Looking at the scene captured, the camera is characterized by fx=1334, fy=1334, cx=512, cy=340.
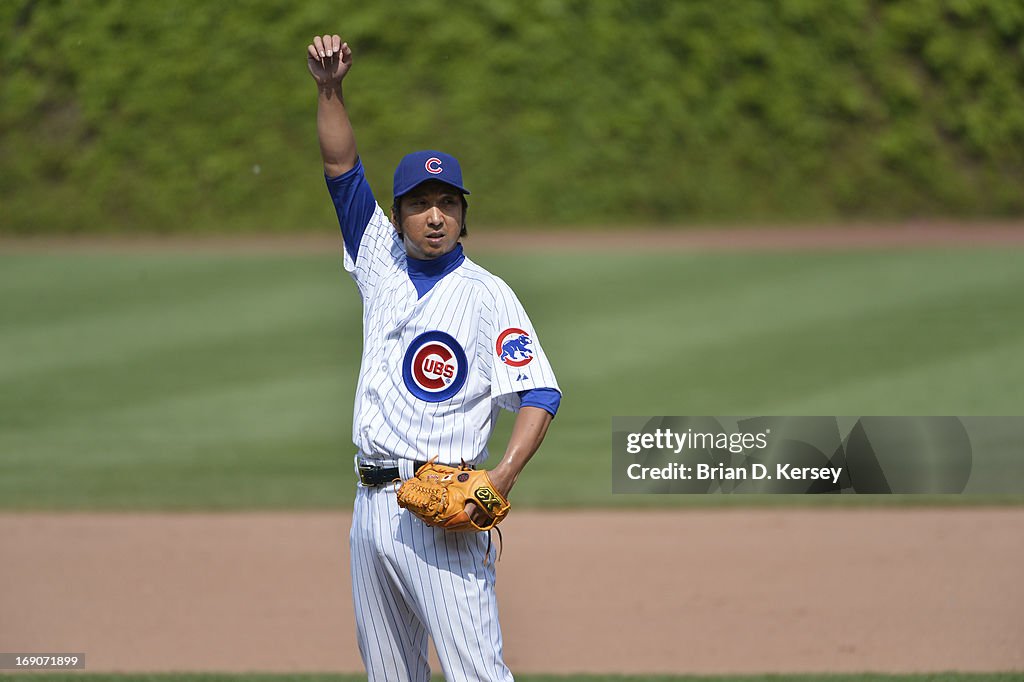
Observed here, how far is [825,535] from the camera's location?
7574mm

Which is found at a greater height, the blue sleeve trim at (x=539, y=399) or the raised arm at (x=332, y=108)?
the raised arm at (x=332, y=108)

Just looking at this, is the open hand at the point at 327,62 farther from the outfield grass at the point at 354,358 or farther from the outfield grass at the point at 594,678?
the outfield grass at the point at 354,358

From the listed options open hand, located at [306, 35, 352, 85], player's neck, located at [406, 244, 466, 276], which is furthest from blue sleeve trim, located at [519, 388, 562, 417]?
open hand, located at [306, 35, 352, 85]

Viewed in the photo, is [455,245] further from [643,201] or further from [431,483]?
[643,201]

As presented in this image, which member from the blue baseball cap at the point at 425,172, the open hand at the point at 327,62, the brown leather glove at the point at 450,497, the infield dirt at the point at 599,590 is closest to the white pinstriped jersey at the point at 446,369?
the brown leather glove at the point at 450,497

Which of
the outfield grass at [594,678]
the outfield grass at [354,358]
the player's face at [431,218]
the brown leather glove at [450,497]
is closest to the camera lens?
the brown leather glove at [450,497]

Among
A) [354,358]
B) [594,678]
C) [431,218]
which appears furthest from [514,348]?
[354,358]

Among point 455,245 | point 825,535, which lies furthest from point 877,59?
point 455,245

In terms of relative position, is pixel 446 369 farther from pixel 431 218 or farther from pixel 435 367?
pixel 431 218

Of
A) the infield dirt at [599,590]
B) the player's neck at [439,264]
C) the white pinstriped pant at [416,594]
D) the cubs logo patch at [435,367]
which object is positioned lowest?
the infield dirt at [599,590]

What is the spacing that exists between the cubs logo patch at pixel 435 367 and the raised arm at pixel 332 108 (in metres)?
0.64

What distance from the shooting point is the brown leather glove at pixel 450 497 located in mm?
3455

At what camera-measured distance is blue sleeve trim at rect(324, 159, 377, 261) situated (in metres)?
3.93

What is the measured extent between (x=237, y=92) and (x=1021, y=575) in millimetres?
16654
